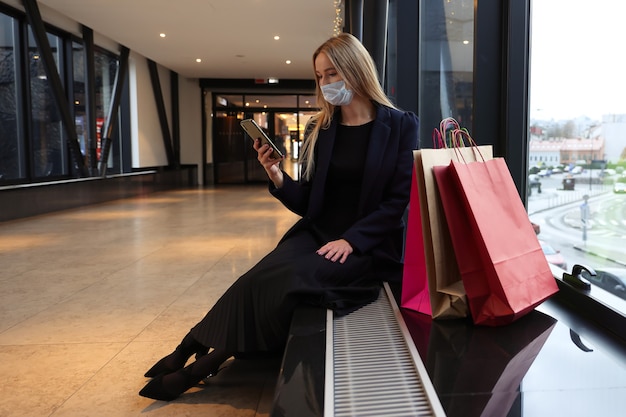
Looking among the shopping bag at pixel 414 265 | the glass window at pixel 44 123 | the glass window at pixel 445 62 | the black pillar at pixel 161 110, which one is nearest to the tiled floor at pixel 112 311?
the shopping bag at pixel 414 265

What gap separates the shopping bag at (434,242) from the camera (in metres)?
1.72

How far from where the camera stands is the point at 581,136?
1830 millimetres

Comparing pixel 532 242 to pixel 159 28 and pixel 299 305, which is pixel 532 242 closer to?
pixel 299 305

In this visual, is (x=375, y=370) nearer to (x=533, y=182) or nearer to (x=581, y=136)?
(x=581, y=136)

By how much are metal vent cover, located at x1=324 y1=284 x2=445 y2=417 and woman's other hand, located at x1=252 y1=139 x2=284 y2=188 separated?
2.24 feet

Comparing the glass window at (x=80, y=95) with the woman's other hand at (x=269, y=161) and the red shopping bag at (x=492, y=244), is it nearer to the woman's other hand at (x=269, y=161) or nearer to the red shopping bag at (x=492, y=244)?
the woman's other hand at (x=269, y=161)

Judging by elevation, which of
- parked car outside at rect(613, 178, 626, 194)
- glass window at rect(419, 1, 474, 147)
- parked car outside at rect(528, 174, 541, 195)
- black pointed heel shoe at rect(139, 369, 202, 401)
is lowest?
black pointed heel shoe at rect(139, 369, 202, 401)

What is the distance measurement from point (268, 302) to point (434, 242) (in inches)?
23.5

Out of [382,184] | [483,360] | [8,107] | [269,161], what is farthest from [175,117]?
[483,360]

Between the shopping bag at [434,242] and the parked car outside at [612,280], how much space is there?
48cm

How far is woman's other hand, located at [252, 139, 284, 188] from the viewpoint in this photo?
90.4 inches

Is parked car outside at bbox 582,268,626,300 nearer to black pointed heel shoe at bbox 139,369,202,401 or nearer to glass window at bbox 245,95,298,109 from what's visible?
black pointed heel shoe at bbox 139,369,202,401

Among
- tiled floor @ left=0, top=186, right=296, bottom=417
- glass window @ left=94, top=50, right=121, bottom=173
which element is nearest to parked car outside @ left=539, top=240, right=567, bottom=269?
tiled floor @ left=0, top=186, right=296, bottom=417

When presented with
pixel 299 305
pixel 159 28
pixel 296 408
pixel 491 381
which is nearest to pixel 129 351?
pixel 299 305
